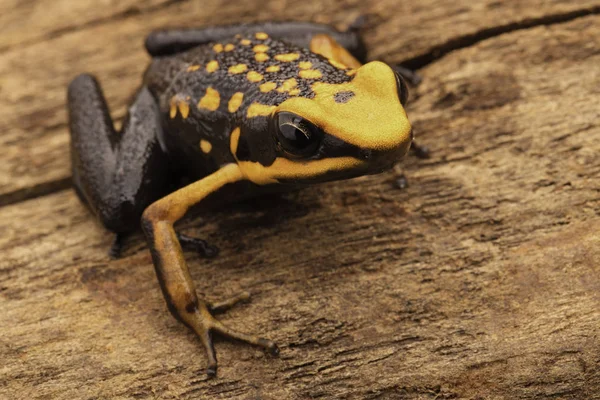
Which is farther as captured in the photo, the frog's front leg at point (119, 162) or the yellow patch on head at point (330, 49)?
the yellow patch on head at point (330, 49)

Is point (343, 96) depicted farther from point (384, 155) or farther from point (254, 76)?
point (254, 76)

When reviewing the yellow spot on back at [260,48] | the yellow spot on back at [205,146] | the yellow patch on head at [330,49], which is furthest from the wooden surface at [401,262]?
the yellow spot on back at [260,48]

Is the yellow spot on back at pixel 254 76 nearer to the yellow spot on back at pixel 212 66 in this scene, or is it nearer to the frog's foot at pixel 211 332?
the yellow spot on back at pixel 212 66

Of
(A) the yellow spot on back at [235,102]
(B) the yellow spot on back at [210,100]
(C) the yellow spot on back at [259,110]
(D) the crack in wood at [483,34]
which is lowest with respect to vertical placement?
(D) the crack in wood at [483,34]

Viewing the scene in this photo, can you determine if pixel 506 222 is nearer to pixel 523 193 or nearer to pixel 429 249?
pixel 523 193

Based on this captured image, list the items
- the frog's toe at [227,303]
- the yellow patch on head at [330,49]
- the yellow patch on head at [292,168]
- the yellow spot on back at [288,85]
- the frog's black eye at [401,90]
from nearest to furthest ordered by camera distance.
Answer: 1. the yellow patch on head at [292,168]
2. the frog's black eye at [401,90]
3. the yellow spot on back at [288,85]
4. the frog's toe at [227,303]
5. the yellow patch on head at [330,49]

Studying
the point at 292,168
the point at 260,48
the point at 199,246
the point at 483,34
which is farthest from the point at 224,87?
the point at 483,34
